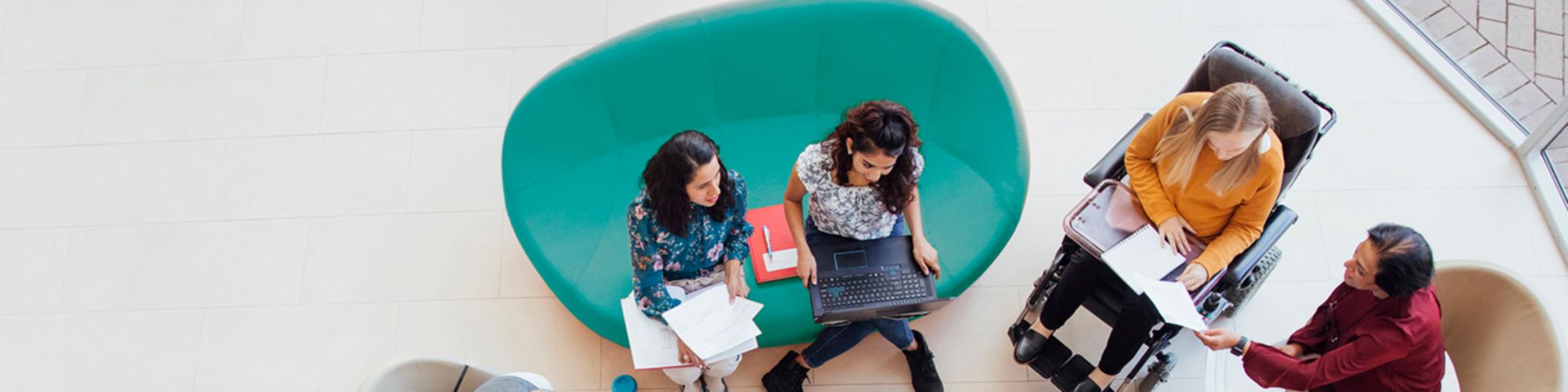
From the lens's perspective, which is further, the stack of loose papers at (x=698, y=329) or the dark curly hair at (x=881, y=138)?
the stack of loose papers at (x=698, y=329)

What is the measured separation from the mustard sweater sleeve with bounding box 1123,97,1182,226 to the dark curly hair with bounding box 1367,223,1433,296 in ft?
1.87

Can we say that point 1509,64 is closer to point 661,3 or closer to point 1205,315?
point 1205,315

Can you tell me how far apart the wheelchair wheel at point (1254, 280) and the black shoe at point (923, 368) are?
42.8 inches

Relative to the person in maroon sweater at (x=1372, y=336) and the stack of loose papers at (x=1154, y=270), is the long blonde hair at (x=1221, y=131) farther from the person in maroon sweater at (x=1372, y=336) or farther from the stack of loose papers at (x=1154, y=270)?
the person in maroon sweater at (x=1372, y=336)

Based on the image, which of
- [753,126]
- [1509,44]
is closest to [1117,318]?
[753,126]

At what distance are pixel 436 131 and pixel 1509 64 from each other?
454 centimetres

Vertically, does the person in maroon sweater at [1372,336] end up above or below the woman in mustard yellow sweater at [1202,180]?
below

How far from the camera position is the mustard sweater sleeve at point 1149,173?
8.89ft

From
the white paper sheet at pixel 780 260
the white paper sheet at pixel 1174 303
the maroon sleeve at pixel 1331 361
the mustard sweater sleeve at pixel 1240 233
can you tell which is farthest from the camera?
the white paper sheet at pixel 780 260

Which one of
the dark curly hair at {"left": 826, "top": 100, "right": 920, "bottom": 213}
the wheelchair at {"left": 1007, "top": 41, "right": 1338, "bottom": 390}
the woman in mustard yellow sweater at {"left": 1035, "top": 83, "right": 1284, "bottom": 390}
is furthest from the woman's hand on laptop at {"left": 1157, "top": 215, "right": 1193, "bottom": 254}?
the dark curly hair at {"left": 826, "top": 100, "right": 920, "bottom": 213}

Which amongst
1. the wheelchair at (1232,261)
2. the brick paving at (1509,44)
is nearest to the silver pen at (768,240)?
the wheelchair at (1232,261)

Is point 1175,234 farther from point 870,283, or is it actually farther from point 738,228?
point 738,228

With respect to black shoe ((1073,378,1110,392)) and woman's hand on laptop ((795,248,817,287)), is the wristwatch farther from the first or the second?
woman's hand on laptop ((795,248,817,287))

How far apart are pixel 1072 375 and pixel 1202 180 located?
37.1 inches
